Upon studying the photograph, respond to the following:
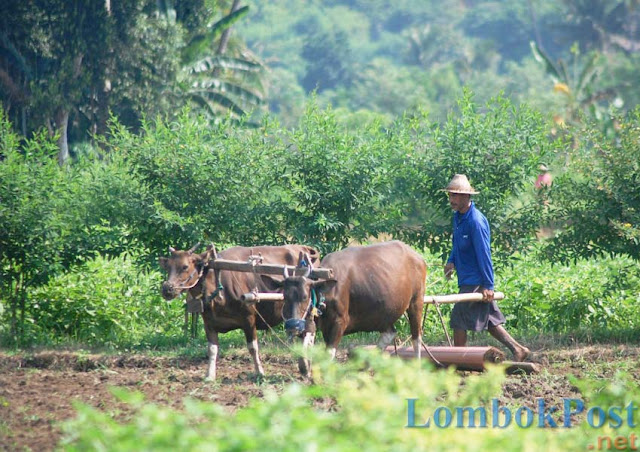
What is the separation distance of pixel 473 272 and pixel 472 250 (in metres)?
0.25

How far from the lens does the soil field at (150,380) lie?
320 inches

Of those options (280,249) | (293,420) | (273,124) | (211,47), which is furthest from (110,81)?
(293,420)

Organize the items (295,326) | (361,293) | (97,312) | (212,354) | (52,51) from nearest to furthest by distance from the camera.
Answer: (295,326), (361,293), (212,354), (97,312), (52,51)

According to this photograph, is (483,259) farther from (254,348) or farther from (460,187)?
(254,348)

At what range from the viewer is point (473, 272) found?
10.7m

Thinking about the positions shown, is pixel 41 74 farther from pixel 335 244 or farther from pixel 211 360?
pixel 211 360

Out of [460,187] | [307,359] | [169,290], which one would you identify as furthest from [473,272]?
[169,290]

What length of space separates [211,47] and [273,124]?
22.1 meters

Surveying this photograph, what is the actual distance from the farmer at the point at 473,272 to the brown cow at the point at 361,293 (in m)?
0.47

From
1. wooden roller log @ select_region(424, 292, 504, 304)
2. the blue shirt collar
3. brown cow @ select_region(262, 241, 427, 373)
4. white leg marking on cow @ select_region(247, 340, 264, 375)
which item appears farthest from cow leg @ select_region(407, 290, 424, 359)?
white leg marking on cow @ select_region(247, 340, 264, 375)

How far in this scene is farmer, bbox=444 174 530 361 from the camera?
10484 mm

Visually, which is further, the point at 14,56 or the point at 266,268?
the point at 14,56

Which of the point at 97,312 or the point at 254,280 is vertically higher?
the point at 254,280

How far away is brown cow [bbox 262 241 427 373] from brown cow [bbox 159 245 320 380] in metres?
0.32
